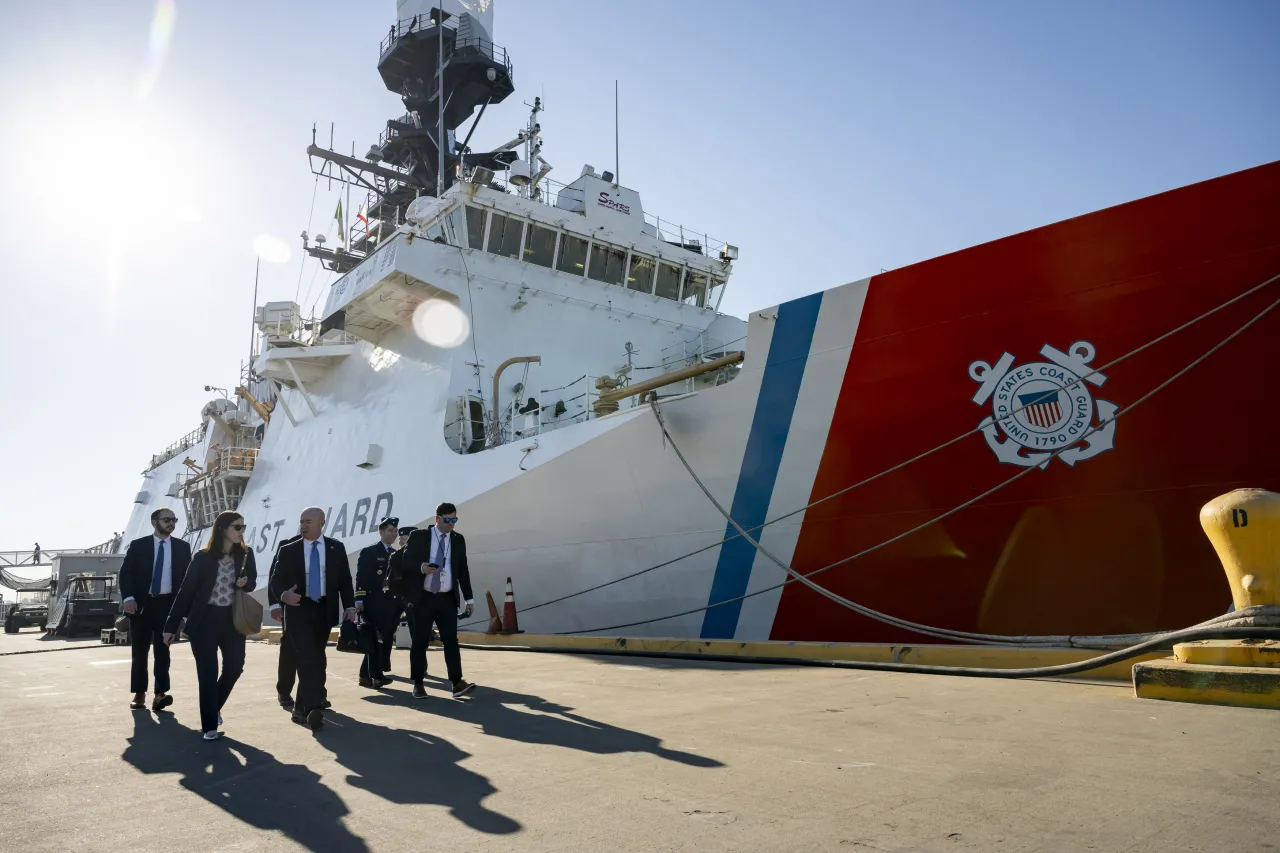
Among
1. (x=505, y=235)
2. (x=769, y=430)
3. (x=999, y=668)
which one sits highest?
(x=505, y=235)

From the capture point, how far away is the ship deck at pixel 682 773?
2.36m

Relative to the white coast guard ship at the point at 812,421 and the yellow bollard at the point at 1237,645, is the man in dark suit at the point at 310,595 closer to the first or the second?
the white coast guard ship at the point at 812,421

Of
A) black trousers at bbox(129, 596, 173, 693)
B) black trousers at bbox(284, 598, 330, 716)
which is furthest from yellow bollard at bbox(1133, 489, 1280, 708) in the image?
black trousers at bbox(129, 596, 173, 693)

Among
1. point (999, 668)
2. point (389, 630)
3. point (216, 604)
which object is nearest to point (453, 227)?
point (389, 630)

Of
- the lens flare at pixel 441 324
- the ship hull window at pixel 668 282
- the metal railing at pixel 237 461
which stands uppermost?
the ship hull window at pixel 668 282

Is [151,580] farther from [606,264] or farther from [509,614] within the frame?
[606,264]

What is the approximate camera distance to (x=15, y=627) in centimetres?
2241

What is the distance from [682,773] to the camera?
304 cm

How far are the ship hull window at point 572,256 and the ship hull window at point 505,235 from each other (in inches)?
24.9

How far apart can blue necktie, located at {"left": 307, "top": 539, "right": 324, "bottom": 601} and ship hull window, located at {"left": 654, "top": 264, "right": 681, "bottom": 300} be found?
906 centimetres

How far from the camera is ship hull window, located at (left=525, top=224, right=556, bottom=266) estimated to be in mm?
12344

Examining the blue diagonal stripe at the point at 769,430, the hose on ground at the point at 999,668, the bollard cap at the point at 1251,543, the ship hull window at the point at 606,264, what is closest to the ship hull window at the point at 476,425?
the ship hull window at the point at 606,264

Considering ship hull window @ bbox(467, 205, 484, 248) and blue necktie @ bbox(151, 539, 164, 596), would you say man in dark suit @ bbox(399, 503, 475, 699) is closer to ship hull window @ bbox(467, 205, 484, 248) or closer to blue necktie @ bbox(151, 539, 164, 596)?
blue necktie @ bbox(151, 539, 164, 596)

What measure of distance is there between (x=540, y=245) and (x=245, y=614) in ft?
28.5
